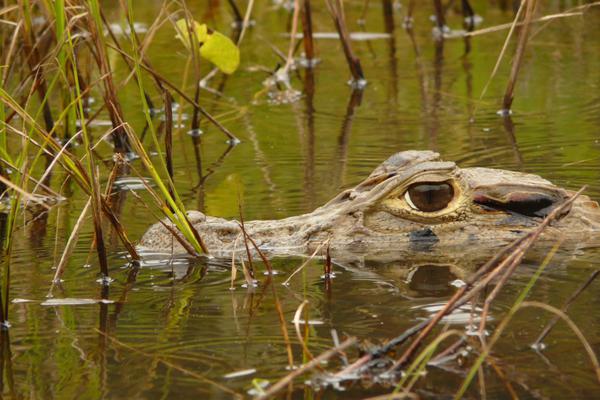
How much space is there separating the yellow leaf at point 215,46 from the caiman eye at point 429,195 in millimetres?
2533

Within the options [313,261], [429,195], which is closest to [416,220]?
[429,195]

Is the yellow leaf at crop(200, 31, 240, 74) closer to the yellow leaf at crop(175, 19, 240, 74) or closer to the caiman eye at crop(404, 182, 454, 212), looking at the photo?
the yellow leaf at crop(175, 19, 240, 74)

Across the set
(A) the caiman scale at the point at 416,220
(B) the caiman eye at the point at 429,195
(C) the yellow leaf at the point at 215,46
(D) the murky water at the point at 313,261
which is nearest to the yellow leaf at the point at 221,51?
(C) the yellow leaf at the point at 215,46

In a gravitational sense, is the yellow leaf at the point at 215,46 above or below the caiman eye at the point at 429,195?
above

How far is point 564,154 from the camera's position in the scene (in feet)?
20.8

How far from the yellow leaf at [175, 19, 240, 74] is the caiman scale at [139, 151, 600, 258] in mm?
2333

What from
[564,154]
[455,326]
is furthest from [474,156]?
[455,326]

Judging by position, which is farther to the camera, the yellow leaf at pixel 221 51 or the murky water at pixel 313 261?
the yellow leaf at pixel 221 51

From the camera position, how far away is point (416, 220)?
189 inches

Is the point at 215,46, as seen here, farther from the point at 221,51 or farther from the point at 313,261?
the point at 313,261

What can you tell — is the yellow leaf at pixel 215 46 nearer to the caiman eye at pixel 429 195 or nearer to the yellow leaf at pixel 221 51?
the yellow leaf at pixel 221 51

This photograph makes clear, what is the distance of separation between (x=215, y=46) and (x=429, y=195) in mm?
2647

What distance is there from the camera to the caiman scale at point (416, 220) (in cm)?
476

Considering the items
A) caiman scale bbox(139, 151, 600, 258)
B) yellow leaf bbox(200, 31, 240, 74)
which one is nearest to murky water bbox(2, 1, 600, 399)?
caiman scale bbox(139, 151, 600, 258)
